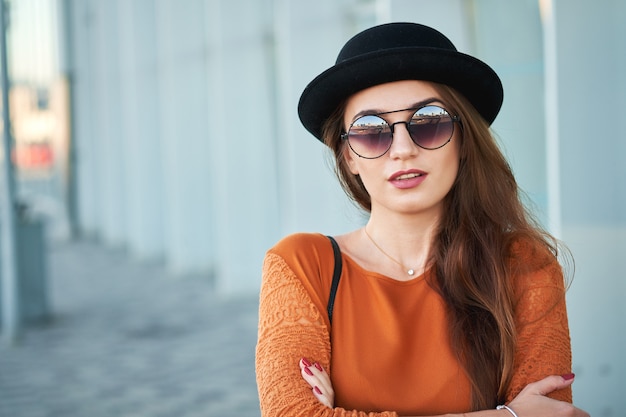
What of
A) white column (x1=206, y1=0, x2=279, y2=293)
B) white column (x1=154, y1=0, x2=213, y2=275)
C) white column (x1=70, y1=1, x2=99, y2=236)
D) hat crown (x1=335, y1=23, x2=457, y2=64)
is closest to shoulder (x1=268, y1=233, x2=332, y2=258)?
hat crown (x1=335, y1=23, x2=457, y2=64)

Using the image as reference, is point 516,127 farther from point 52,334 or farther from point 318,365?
point 52,334

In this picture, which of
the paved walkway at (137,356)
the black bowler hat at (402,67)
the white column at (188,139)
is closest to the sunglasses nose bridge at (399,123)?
the black bowler hat at (402,67)

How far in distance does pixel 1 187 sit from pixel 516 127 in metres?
5.32

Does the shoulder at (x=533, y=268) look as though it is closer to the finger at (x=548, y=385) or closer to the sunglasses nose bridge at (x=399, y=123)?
the finger at (x=548, y=385)

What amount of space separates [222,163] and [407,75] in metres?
7.58

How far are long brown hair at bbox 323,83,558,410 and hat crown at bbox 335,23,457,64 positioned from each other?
0.39 ft

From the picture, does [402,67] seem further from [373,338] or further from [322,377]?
[322,377]

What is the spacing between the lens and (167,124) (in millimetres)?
12258

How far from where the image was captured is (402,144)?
213 cm

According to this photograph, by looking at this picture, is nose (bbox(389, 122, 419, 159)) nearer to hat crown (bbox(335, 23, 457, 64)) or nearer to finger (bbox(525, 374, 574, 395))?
hat crown (bbox(335, 23, 457, 64))

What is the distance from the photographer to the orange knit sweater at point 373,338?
2064 mm

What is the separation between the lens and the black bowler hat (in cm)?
208

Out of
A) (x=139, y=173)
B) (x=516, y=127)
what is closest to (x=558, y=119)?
(x=516, y=127)

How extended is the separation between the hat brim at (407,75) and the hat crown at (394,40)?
0.12ft
